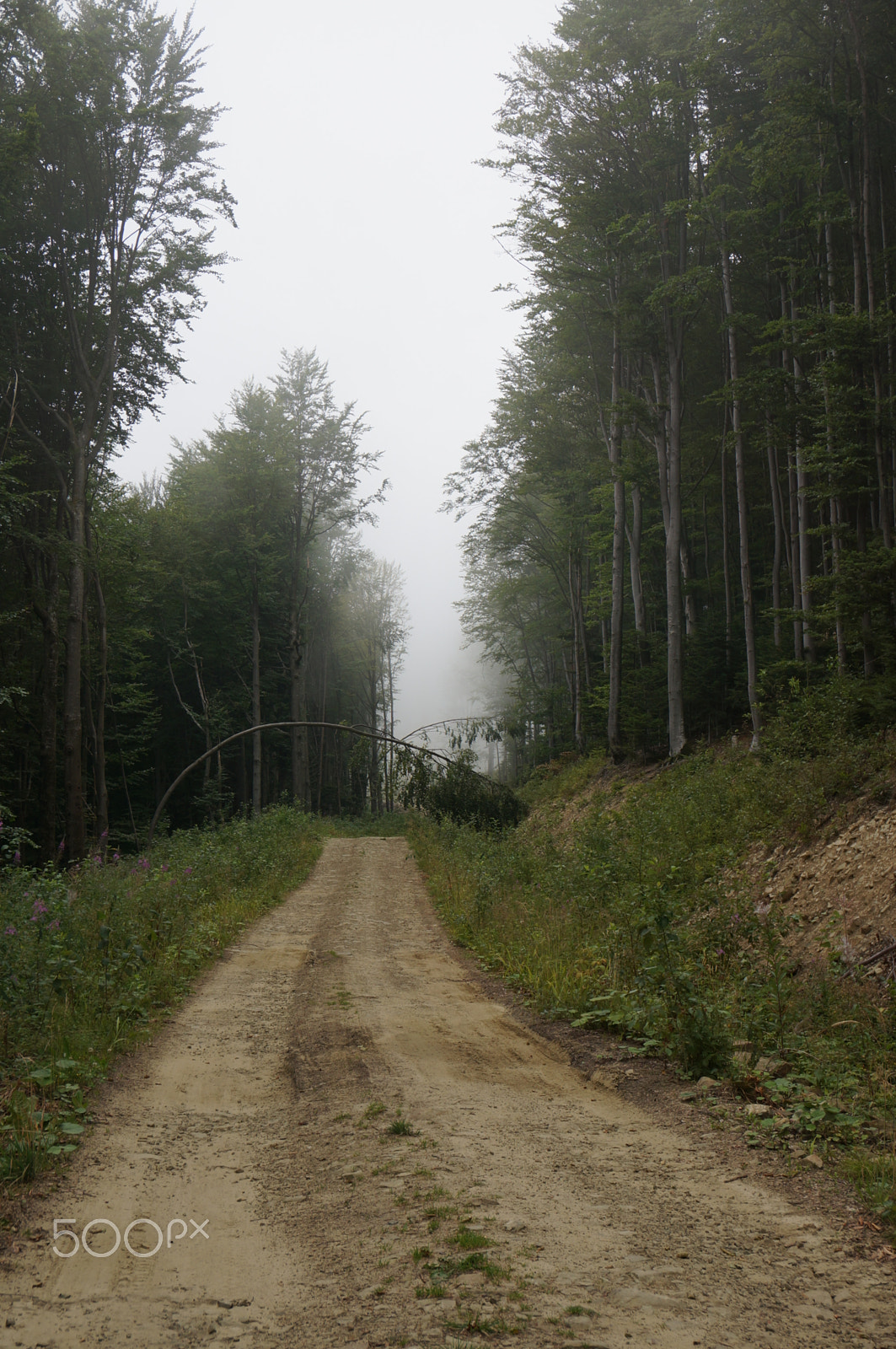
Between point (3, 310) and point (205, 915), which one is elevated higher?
point (3, 310)

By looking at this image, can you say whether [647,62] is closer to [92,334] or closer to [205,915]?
[92,334]

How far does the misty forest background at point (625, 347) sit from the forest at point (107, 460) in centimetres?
9

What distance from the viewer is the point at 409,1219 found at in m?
3.21

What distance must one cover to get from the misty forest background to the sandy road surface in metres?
7.12

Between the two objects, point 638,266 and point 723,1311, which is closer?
point 723,1311

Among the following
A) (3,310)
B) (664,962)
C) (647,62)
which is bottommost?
(664,962)

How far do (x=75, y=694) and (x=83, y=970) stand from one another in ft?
33.1

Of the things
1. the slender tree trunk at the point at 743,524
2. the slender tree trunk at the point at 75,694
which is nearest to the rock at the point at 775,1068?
the slender tree trunk at the point at 743,524

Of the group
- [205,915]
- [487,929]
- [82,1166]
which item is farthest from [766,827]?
[82,1166]

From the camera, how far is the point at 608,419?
2023 cm

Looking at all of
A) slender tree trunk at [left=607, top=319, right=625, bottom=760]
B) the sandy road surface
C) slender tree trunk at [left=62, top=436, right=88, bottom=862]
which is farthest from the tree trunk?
slender tree trunk at [left=607, top=319, right=625, bottom=760]

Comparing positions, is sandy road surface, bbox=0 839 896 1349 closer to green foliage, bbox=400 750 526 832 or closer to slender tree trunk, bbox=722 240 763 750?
slender tree trunk, bbox=722 240 763 750

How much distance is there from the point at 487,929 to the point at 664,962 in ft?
15.7

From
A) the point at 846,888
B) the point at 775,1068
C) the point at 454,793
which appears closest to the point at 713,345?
the point at 454,793
